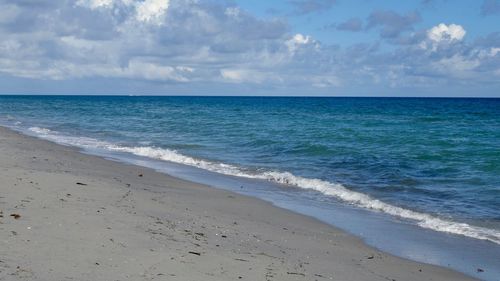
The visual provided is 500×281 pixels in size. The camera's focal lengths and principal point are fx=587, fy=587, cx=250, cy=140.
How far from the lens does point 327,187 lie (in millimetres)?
15961

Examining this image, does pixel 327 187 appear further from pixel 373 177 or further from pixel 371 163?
pixel 371 163

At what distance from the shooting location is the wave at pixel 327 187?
37.2 feet

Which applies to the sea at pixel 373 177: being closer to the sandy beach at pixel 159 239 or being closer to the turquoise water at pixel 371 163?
the turquoise water at pixel 371 163

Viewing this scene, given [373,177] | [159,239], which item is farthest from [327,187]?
[159,239]

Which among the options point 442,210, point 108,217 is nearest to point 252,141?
point 442,210

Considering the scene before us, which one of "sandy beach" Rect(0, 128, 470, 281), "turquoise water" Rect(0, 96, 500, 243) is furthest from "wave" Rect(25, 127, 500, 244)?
"sandy beach" Rect(0, 128, 470, 281)

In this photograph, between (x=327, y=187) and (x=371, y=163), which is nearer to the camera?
(x=327, y=187)

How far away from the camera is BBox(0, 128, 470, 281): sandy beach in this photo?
21.0 feet

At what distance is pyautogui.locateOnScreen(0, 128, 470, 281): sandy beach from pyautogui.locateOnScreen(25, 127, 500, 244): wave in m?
2.35

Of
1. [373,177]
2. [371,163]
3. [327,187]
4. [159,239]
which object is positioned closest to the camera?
[159,239]

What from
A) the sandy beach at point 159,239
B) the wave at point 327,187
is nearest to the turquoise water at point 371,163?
the wave at point 327,187

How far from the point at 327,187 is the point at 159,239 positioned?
8827 mm

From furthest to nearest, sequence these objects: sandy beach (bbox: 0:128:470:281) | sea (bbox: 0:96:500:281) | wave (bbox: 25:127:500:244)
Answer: wave (bbox: 25:127:500:244) < sea (bbox: 0:96:500:281) < sandy beach (bbox: 0:128:470:281)

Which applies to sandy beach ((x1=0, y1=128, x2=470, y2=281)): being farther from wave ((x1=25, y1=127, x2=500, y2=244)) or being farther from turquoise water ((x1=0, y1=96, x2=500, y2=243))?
turquoise water ((x1=0, y1=96, x2=500, y2=243))
